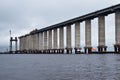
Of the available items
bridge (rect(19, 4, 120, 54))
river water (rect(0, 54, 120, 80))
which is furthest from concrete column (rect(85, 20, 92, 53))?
river water (rect(0, 54, 120, 80))

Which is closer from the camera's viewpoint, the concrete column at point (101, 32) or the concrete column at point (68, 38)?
the concrete column at point (101, 32)

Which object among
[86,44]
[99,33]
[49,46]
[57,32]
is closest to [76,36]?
[86,44]

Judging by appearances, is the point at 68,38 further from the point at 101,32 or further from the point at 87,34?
the point at 101,32

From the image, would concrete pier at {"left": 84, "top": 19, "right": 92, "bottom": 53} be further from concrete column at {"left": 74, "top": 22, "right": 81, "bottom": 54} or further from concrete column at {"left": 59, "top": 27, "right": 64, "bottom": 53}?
concrete column at {"left": 59, "top": 27, "right": 64, "bottom": 53}

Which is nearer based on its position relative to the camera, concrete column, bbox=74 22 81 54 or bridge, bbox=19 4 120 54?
bridge, bbox=19 4 120 54

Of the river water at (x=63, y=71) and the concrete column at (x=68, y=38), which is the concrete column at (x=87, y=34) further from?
the river water at (x=63, y=71)

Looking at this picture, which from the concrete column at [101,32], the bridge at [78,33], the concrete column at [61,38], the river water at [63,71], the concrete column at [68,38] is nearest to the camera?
the river water at [63,71]

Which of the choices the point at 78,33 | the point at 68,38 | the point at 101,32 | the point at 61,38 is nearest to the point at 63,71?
the point at 101,32

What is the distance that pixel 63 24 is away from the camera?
161 metres

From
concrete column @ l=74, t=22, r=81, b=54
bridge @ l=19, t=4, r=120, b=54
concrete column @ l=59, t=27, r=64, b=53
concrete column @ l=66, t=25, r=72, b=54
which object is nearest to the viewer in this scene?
bridge @ l=19, t=4, r=120, b=54

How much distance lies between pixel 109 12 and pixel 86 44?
21.7 metres

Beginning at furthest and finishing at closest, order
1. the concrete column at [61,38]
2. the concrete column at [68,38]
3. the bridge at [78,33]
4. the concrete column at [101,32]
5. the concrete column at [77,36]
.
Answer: the concrete column at [61,38], the concrete column at [68,38], the concrete column at [77,36], the concrete column at [101,32], the bridge at [78,33]

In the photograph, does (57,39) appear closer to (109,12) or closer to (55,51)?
(55,51)

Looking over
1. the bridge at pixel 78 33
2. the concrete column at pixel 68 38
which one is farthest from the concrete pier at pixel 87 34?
the concrete column at pixel 68 38
